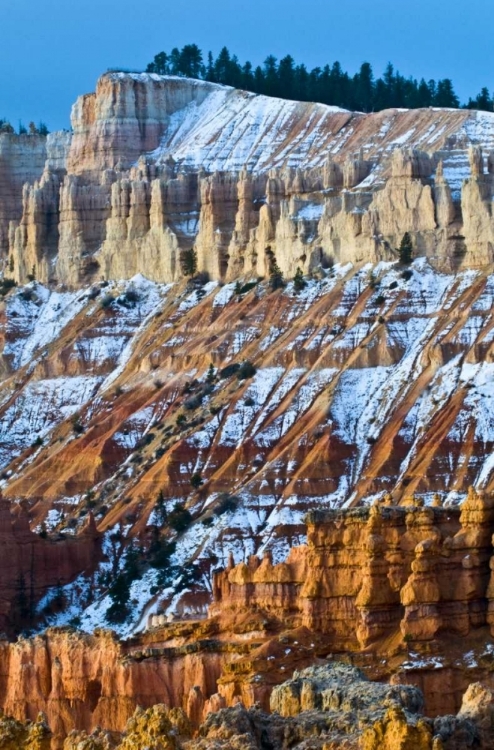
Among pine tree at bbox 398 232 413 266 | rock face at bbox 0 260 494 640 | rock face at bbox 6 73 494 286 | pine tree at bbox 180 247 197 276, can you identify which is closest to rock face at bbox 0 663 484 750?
rock face at bbox 0 260 494 640

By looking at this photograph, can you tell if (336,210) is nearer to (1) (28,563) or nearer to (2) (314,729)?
(1) (28,563)

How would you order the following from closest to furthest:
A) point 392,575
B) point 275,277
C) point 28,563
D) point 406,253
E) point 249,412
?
point 392,575, point 28,563, point 249,412, point 406,253, point 275,277

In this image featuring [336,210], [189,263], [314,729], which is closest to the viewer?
[314,729]

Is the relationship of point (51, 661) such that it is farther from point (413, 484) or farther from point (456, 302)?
point (456, 302)

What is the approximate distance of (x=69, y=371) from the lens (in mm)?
186125

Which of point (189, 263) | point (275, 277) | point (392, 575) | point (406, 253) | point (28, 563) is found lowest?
point (28, 563)

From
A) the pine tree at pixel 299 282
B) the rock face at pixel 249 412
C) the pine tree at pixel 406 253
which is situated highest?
the pine tree at pixel 406 253

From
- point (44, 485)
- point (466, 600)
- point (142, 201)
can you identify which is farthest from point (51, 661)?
point (142, 201)

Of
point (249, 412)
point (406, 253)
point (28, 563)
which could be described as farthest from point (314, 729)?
point (406, 253)

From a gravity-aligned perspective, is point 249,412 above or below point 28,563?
above

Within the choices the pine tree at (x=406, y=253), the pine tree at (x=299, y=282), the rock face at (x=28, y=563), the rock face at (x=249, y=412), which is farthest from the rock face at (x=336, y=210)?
the rock face at (x=28, y=563)

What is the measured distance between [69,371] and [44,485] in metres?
21.0

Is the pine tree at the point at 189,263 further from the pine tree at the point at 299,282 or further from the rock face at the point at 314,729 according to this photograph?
the rock face at the point at 314,729

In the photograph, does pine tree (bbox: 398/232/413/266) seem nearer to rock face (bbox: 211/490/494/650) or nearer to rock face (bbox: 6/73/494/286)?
rock face (bbox: 6/73/494/286)
